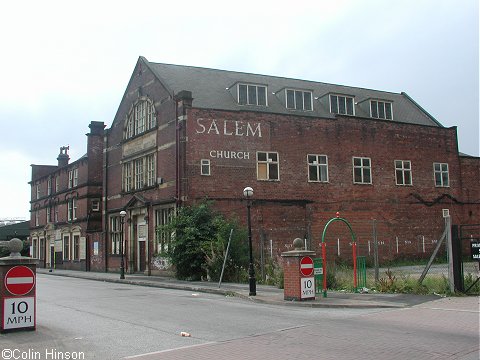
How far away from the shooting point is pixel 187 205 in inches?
1153

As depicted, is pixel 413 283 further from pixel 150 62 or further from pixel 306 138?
pixel 150 62

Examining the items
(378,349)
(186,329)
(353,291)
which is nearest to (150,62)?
(353,291)

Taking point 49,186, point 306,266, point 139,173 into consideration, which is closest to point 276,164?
point 139,173

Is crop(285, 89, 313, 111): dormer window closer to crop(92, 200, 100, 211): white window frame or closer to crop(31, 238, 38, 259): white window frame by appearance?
crop(92, 200, 100, 211): white window frame

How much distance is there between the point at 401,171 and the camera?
→ 36.6 metres

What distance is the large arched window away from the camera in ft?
112

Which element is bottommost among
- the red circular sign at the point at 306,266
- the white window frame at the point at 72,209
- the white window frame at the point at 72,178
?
the red circular sign at the point at 306,266

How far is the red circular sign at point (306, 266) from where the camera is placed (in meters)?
15.4

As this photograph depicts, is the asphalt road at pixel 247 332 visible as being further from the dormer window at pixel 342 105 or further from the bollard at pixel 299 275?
the dormer window at pixel 342 105

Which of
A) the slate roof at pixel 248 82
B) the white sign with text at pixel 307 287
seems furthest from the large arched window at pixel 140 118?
the white sign with text at pixel 307 287

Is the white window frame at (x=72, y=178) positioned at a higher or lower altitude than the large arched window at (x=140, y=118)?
lower

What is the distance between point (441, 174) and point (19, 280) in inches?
1342

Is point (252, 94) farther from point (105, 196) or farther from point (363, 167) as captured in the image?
point (105, 196)

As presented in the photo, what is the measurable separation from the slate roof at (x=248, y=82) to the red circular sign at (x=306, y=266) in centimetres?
1751
